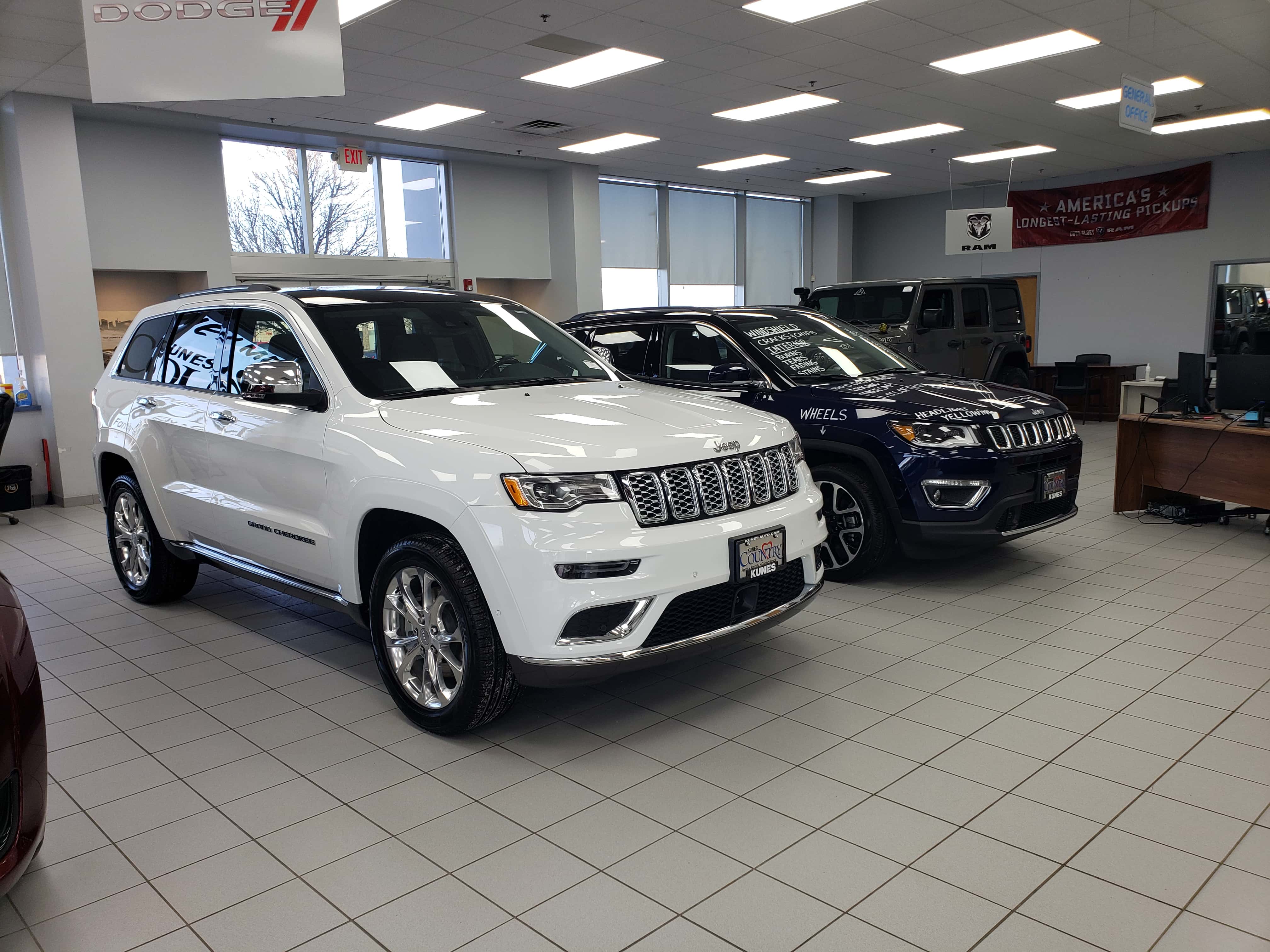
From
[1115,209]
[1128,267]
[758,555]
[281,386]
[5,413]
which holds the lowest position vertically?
[758,555]

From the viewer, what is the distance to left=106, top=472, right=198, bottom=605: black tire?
16.2 ft

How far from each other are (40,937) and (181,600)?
3231 mm

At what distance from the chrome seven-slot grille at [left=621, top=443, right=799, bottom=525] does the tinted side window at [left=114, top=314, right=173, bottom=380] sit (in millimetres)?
3093

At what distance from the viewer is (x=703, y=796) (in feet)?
9.50

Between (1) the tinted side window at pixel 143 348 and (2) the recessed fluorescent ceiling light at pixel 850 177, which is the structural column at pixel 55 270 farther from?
(2) the recessed fluorescent ceiling light at pixel 850 177

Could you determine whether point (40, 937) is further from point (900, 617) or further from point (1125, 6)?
point (1125, 6)

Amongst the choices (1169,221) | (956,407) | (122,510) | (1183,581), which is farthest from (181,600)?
(1169,221)

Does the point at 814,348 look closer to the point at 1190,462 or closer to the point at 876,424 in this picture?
the point at 876,424

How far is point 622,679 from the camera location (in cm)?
387

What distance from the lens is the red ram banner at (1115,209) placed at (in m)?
14.1

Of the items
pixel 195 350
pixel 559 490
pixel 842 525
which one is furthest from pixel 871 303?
pixel 559 490


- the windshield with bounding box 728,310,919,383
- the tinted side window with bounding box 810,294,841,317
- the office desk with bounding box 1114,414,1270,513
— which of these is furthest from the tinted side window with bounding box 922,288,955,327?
the windshield with bounding box 728,310,919,383

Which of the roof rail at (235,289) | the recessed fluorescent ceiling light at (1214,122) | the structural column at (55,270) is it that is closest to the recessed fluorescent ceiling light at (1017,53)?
the recessed fluorescent ceiling light at (1214,122)

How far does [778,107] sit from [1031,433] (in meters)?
6.39
